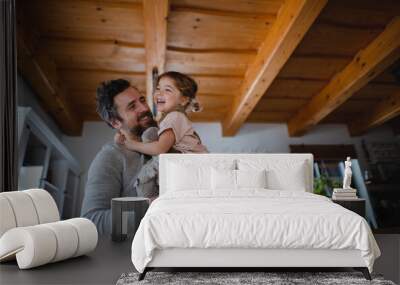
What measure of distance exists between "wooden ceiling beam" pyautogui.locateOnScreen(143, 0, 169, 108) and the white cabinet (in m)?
1.12

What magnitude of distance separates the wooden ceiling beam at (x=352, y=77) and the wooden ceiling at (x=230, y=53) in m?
0.01

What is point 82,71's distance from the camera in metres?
4.41

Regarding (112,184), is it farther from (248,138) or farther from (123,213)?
(248,138)

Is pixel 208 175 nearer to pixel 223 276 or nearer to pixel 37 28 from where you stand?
pixel 223 276

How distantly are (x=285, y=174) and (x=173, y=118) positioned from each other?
4.48 ft

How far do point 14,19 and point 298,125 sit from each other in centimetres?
332

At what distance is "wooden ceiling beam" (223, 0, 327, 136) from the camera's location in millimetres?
3295

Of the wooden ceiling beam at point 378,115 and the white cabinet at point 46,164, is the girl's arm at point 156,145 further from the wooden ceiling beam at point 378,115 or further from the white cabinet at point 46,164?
the wooden ceiling beam at point 378,115

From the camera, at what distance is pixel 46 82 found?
411 centimetres

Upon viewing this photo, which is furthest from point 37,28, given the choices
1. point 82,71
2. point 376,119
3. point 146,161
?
point 376,119

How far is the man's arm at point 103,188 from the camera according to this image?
4301 millimetres

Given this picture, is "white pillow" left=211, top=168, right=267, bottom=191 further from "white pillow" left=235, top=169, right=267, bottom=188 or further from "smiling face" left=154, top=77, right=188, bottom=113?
"smiling face" left=154, top=77, right=188, bottom=113

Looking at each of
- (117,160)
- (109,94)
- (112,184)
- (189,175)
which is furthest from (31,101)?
(189,175)

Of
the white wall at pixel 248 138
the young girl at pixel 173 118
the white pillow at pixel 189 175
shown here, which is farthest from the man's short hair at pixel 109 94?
the white pillow at pixel 189 175
